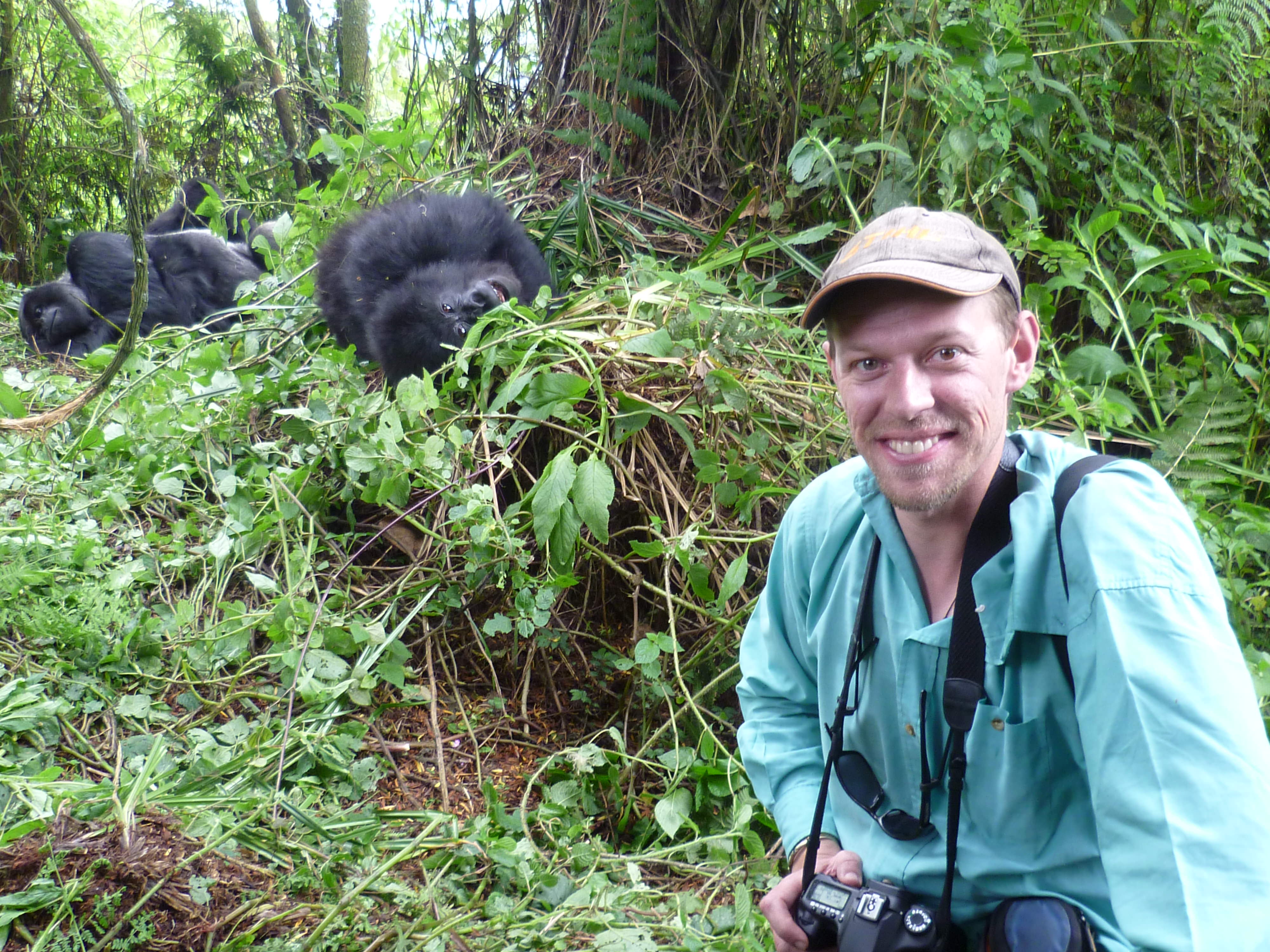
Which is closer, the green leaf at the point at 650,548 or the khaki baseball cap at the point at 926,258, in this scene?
the khaki baseball cap at the point at 926,258

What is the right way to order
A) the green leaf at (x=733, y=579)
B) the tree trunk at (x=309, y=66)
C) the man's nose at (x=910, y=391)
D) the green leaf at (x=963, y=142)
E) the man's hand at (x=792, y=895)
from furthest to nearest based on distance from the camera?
1. the tree trunk at (x=309, y=66)
2. the green leaf at (x=963, y=142)
3. the green leaf at (x=733, y=579)
4. the man's hand at (x=792, y=895)
5. the man's nose at (x=910, y=391)

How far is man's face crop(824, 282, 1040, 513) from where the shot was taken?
49.8 inches

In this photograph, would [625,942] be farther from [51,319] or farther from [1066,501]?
[51,319]

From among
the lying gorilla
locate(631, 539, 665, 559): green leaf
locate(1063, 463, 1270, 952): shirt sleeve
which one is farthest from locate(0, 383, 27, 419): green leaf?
locate(1063, 463, 1270, 952): shirt sleeve

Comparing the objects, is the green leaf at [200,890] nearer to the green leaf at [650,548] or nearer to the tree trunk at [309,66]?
the green leaf at [650,548]

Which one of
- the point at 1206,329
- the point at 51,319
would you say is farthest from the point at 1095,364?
the point at 51,319

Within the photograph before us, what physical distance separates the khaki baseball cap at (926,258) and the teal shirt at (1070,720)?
0.24 meters

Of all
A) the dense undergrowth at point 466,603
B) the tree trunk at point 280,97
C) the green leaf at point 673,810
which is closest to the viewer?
the dense undergrowth at point 466,603

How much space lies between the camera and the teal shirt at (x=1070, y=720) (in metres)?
0.98

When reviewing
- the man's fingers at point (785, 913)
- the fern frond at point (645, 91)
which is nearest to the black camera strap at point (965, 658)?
the man's fingers at point (785, 913)

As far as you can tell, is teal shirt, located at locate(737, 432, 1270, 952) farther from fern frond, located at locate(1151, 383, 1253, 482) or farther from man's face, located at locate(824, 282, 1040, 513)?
fern frond, located at locate(1151, 383, 1253, 482)

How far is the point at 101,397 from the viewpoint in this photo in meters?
2.98

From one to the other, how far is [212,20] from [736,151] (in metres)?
3.92

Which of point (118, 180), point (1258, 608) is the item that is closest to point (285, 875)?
point (1258, 608)
